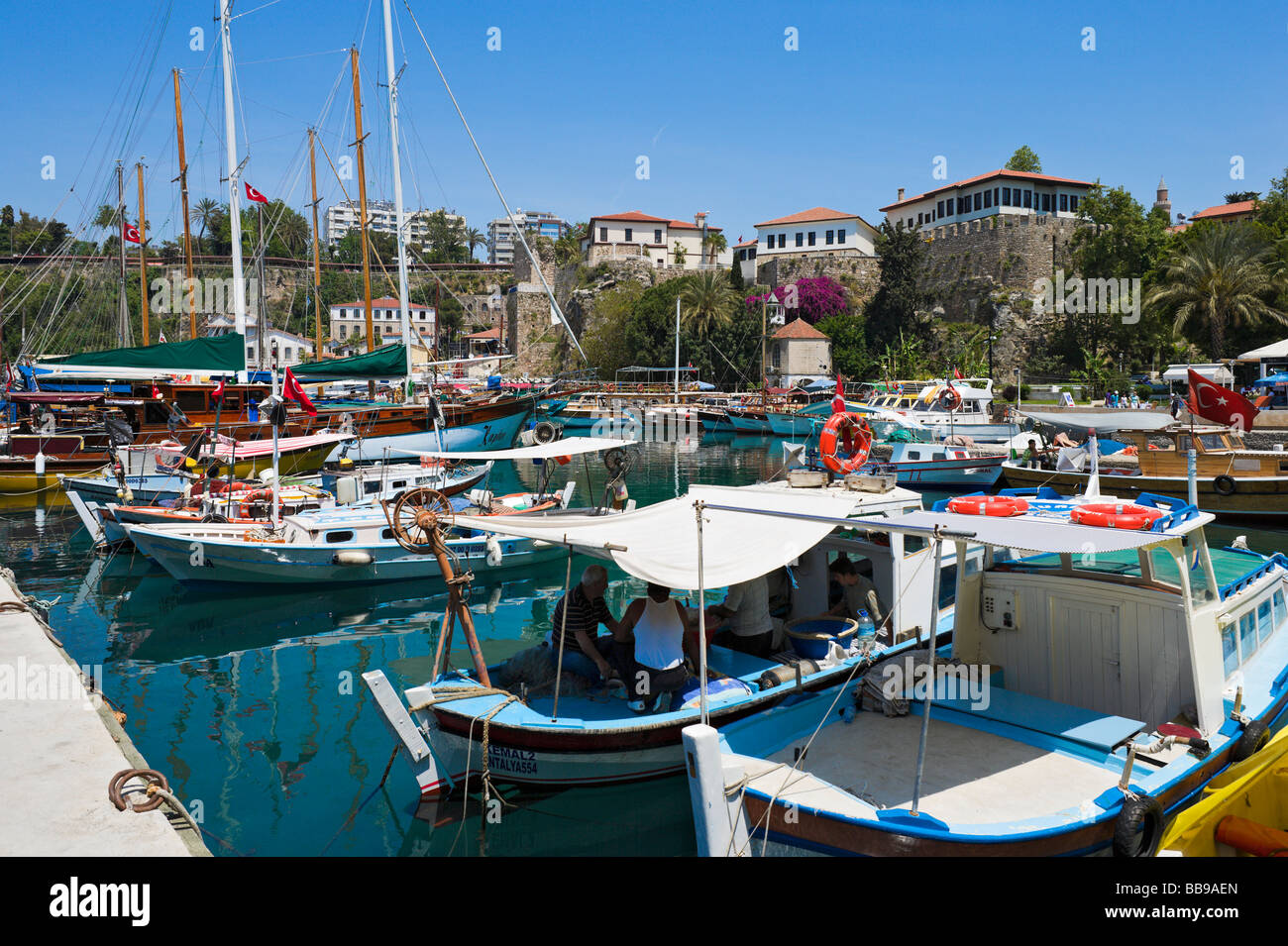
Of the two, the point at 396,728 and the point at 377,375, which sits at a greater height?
the point at 377,375

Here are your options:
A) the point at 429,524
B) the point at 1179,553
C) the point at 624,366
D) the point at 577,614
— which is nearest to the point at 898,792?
the point at 1179,553

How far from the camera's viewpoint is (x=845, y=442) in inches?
521

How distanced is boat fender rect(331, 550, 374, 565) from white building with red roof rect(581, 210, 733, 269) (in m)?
68.7

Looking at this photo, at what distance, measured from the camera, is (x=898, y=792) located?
6.75 meters

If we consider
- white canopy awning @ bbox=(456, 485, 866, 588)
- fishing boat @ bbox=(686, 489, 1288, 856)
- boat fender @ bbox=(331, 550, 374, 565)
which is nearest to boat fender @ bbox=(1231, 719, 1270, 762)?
fishing boat @ bbox=(686, 489, 1288, 856)

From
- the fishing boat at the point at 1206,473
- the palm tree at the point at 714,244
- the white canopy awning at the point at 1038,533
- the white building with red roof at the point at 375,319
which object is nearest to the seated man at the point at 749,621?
the white canopy awning at the point at 1038,533

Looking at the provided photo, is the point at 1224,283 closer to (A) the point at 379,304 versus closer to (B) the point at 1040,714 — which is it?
(B) the point at 1040,714

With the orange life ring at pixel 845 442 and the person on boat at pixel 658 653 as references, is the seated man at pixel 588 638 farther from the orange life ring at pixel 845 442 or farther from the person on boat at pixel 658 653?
the orange life ring at pixel 845 442

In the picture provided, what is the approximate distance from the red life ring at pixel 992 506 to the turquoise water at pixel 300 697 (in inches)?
155

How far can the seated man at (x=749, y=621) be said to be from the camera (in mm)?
9430

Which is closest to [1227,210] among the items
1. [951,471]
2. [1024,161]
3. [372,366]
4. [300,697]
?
[1024,161]

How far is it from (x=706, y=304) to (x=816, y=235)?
46.2 ft

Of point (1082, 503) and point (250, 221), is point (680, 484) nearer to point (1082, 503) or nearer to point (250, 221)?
point (1082, 503)

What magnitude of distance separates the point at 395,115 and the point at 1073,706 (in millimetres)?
30033
